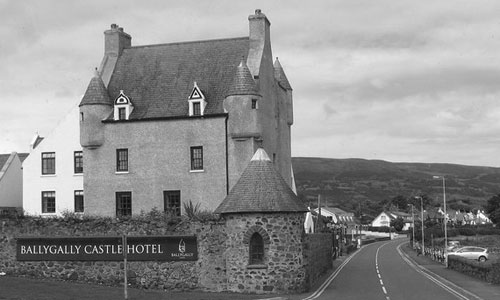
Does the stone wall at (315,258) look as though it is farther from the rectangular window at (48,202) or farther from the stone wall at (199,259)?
the rectangular window at (48,202)

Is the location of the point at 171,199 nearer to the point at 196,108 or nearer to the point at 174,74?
the point at 196,108

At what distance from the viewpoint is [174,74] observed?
159ft

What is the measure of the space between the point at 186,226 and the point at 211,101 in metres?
14.3

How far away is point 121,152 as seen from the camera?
153 ft

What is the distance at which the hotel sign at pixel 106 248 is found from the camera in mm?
33094

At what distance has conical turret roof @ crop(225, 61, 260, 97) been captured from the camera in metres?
43.8

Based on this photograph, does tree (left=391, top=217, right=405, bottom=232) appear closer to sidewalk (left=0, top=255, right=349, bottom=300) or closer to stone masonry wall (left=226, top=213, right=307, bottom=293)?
sidewalk (left=0, top=255, right=349, bottom=300)

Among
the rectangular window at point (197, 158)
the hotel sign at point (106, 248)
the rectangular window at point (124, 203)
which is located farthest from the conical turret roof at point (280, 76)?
the hotel sign at point (106, 248)

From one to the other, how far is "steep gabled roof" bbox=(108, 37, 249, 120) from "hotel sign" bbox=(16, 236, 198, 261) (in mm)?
13894

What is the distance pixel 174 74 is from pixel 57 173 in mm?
12125

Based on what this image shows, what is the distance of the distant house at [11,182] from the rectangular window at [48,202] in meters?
9.36

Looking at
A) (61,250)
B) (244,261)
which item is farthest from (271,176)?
(61,250)

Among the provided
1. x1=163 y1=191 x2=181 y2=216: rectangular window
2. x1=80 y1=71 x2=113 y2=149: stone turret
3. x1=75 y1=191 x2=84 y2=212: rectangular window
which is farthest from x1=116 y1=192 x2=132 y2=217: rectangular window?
x1=75 y1=191 x2=84 y2=212: rectangular window

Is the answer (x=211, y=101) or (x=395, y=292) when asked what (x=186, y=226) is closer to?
(x=395, y=292)
